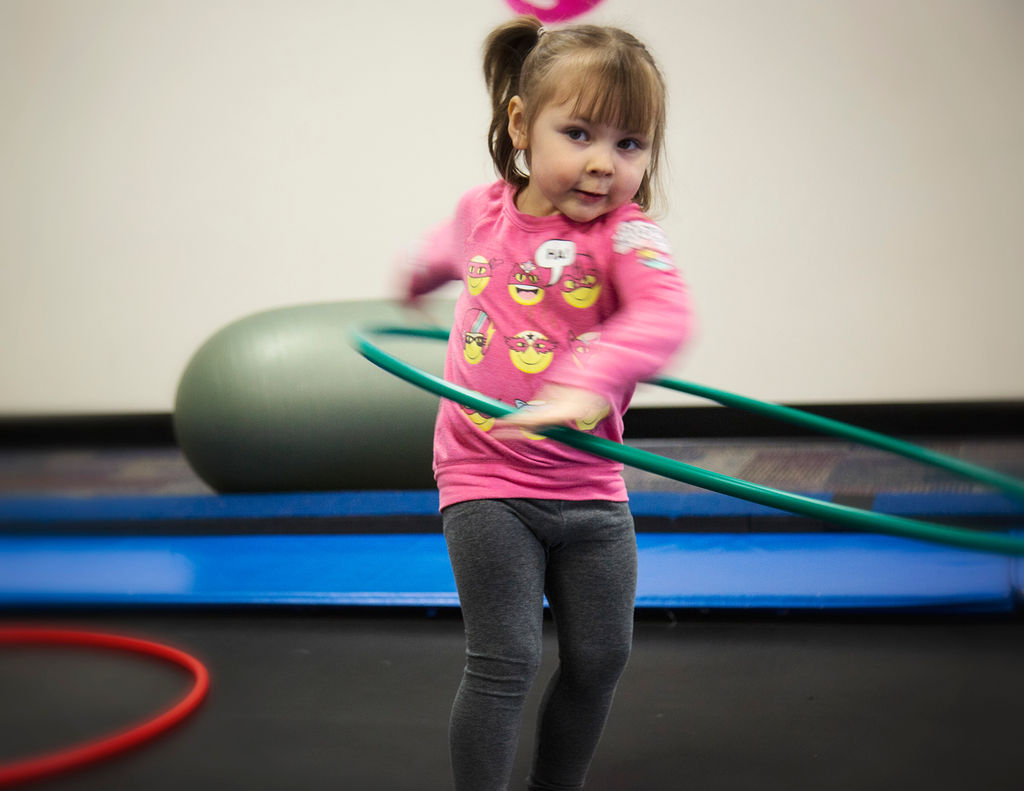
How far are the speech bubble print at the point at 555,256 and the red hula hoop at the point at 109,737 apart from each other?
0.98 meters

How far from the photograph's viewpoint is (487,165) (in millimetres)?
4109

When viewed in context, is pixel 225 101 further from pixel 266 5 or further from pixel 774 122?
pixel 774 122

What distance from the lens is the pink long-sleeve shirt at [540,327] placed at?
1.15 metres

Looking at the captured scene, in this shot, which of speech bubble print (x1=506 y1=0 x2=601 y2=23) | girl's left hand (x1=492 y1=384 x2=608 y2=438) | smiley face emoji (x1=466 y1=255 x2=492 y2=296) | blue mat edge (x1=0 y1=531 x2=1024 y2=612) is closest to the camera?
girl's left hand (x1=492 y1=384 x2=608 y2=438)

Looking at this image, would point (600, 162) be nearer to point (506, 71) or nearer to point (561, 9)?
point (506, 71)

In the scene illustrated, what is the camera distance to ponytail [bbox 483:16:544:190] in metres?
1.29

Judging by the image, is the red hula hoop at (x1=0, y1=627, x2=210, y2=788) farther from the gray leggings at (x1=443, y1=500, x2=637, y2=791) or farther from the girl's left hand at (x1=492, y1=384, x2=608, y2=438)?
the girl's left hand at (x1=492, y1=384, x2=608, y2=438)

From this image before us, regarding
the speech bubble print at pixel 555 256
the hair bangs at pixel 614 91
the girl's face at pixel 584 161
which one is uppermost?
the hair bangs at pixel 614 91

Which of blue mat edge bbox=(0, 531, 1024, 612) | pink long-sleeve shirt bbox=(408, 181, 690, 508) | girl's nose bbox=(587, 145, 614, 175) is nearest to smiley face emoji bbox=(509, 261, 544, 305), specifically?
pink long-sleeve shirt bbox=(408, 181, 690, 508)

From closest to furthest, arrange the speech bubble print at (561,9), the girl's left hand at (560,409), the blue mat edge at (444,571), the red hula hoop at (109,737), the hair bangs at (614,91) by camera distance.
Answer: the girl's left hand at (560,409) < the hair bangs at (614,91) < the red hula hoop at (109,737) < the blue mat edge at (444,571) < the speech bubble print at (561,9)

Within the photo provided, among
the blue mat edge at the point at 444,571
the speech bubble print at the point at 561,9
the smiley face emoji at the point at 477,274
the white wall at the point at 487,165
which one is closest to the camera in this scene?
the smiley face emoji at the point at 477,274

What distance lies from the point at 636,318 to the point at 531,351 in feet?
0.51

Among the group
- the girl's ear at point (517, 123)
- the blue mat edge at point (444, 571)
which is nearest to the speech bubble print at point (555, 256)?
the girl's ear at point (517, 123)

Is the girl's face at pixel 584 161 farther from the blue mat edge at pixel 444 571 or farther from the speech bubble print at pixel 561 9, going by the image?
the speech bubble print at pixel 561 9
